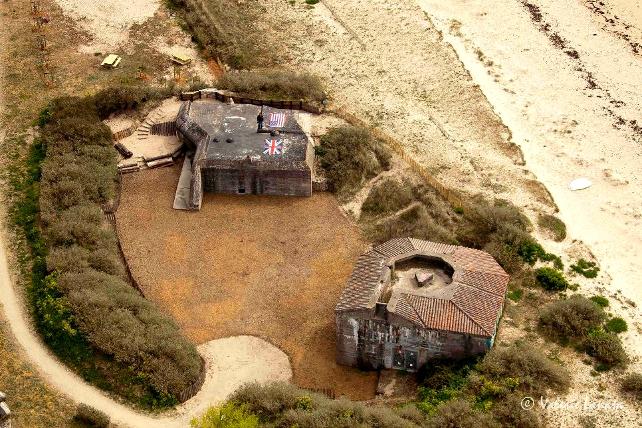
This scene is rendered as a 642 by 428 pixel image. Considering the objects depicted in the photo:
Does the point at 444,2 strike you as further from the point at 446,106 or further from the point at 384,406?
the point at 384,406

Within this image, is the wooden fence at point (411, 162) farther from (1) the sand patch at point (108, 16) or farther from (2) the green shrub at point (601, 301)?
(1) the sand patch at point (108, 16)

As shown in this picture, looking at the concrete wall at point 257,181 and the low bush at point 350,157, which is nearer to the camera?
the concrete wall at point 257,181

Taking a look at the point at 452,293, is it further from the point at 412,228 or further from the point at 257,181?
the point at 257,181

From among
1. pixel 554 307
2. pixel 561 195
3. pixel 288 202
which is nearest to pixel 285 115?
pixel 288 202

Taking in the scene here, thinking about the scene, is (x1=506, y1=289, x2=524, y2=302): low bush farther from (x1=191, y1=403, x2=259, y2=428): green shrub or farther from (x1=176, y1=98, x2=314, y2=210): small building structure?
(x1=191, y1=403, x2=259, y2=428): green shrub

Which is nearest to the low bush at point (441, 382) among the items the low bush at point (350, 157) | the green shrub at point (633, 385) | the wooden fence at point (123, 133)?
the green shrub at point (633, 385)

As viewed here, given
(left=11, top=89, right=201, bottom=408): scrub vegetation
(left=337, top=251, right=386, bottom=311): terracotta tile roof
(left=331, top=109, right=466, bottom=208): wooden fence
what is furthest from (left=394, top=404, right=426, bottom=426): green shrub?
(left=331, top=109, right=466, bottom=208): wooden fence

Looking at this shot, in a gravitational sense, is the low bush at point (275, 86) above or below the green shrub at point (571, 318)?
below

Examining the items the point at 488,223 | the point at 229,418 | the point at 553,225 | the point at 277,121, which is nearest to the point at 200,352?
the point at 229,418
